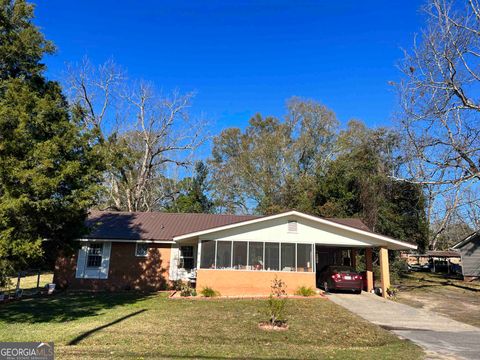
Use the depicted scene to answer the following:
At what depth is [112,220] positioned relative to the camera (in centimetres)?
2261

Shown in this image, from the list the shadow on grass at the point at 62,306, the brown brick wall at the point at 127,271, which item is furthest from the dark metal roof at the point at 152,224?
the shadow on grass at the point at 62,306

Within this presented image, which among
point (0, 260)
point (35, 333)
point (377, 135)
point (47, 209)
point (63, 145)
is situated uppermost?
point (377, 135)

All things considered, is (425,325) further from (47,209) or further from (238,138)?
(238,138)

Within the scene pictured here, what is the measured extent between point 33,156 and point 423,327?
12256 millimetres

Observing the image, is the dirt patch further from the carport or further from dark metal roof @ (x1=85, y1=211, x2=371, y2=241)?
dark metal roof @ (x1=85, y1=211, x2=371, y2=241)

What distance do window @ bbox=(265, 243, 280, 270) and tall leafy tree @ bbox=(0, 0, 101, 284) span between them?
930cm

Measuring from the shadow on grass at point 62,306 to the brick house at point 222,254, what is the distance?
216 cm

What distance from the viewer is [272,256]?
18125 millimetres

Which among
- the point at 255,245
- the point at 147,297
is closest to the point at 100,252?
the point at 147,297

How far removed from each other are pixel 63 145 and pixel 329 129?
101 ft

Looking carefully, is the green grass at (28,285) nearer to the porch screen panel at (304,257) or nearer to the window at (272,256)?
the window at (272,256)

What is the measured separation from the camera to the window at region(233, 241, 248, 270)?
18047mm

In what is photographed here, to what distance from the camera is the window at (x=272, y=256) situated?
18047 millimetres

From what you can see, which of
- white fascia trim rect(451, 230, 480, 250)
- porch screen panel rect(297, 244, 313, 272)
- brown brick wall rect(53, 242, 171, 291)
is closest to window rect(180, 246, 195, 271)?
brown brick wall rect(53, 242, 171, 291)
